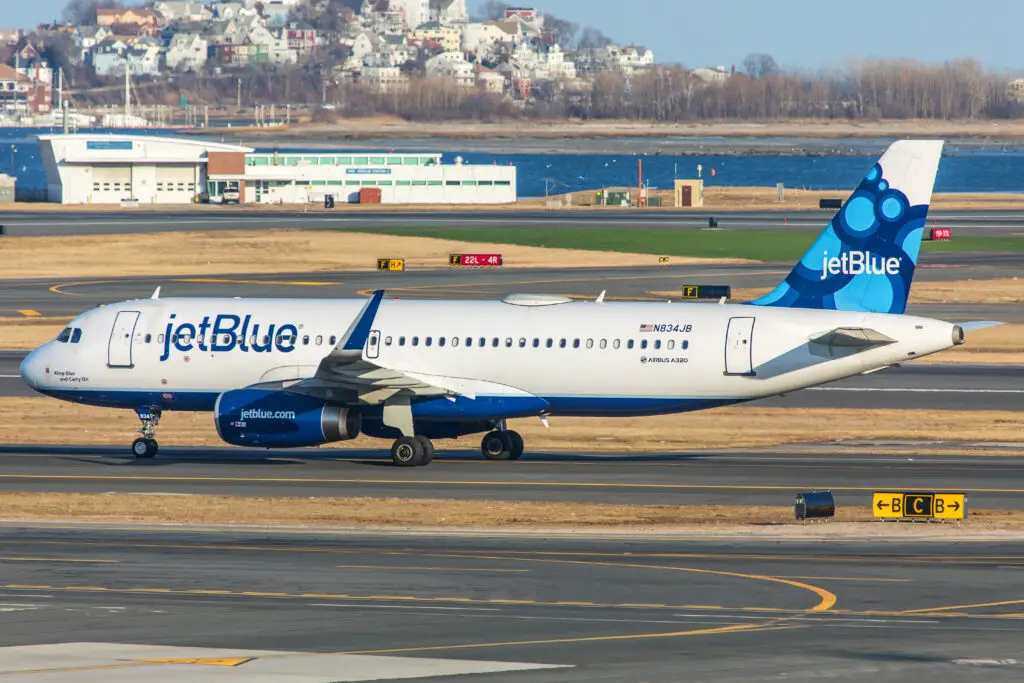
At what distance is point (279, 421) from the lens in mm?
45094

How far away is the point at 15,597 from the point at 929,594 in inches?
631

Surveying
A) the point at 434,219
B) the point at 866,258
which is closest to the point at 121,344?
the point at 866,258

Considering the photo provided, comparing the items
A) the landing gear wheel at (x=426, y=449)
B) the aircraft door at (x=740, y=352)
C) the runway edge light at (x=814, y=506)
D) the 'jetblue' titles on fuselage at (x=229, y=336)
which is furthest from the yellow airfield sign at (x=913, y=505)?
the 'jetblue' titles on fuselage at (x=229, y=336)

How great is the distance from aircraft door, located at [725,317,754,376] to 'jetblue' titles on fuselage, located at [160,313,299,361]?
40.9 feet

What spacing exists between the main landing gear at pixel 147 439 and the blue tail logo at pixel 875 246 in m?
18.4

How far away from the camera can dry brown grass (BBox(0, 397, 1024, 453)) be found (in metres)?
51.9

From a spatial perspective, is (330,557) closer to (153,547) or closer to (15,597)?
(153,547)

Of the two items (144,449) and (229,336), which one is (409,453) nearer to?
(229,336)

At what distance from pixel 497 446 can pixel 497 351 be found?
120 inches

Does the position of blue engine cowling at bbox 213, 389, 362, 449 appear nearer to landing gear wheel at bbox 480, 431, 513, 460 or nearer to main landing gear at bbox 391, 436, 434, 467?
main landing gear at bbox 391, 436, 434, 467

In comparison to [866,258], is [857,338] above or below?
below

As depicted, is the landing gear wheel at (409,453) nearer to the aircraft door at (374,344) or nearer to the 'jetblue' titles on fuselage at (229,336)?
the aircraft door at (374,344)

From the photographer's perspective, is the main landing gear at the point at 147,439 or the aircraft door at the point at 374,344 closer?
the aircraft door at the point at 374,344

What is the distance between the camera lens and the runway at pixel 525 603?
2362 centimetres
